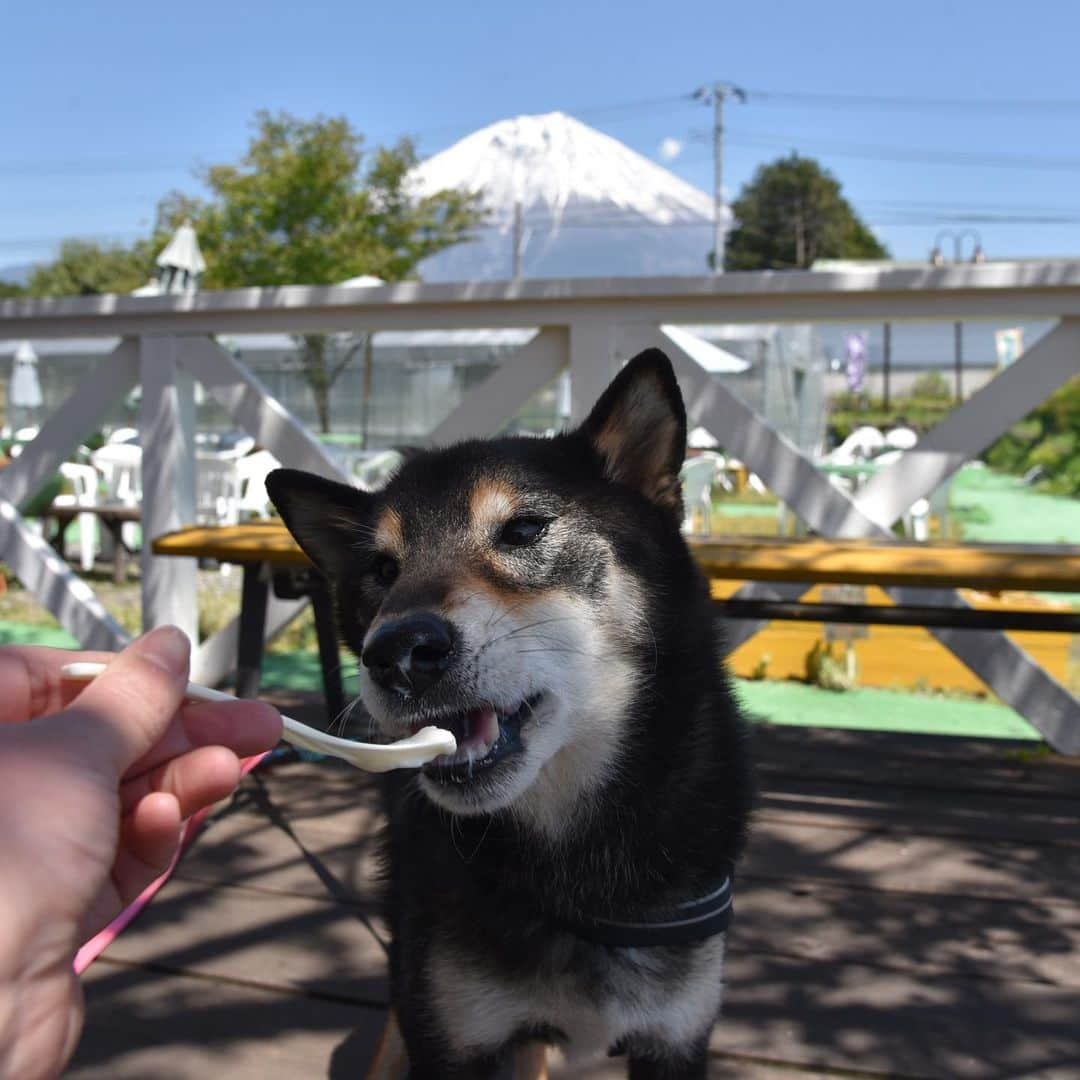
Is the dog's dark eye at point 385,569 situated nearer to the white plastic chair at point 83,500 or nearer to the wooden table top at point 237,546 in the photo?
the wooden table top at point 237,546

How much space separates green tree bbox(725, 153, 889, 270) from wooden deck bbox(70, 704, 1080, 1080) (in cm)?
6182

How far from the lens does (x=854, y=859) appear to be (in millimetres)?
3189

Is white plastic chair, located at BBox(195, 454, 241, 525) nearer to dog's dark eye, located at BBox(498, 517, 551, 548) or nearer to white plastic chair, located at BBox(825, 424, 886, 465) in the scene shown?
dog's dark eye, located at BBox(498, 517, 551, 548)

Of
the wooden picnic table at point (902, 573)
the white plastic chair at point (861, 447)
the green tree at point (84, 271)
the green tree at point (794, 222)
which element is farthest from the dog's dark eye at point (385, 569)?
the green tree at point (794, 222)

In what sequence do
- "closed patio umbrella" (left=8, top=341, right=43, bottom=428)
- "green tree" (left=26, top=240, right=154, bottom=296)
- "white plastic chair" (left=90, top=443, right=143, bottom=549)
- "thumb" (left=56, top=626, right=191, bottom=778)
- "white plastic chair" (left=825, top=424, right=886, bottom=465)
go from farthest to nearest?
"green tree" (left=26, top=240, right=154, bottom=296)
"white plastic chair" (left=825, top=424, right=886, bottom=465)
"closed patio umbrella" (left=8, top=341, right=43, bottom=428)
"white plastic chair" (left=90, top=443, right=143, bottom=549)
"thumb" (left=56, top=626, right=191, bottom=778)

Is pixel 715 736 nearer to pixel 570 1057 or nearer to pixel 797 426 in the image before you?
pixel 570 1057

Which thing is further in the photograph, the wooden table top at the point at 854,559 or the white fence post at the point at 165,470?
the white fence post at the point at 165,470

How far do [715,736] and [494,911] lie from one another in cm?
53

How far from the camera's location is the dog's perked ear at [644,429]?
6.70ft

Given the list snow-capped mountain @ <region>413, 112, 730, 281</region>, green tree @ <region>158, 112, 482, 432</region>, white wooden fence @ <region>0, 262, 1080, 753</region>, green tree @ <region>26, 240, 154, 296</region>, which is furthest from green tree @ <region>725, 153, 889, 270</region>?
white wooden fence @ <region>0, 262, 1080, 753</region>

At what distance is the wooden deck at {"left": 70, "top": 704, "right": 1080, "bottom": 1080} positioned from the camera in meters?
2.24

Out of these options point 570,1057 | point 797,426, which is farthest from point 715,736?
point 797,426

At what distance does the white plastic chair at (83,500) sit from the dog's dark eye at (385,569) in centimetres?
758

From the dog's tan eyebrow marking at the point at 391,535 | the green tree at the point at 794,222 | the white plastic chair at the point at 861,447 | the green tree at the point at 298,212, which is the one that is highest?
the green tree at the point at 794,222
